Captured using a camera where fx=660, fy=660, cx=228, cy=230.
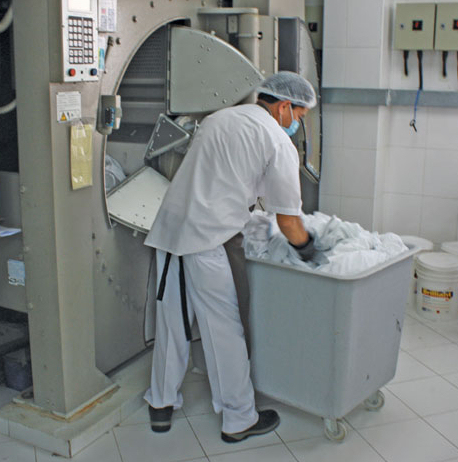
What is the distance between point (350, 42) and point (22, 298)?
2368mm

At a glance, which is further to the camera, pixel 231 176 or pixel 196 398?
pixel 196 398

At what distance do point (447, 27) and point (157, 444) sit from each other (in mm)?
2624

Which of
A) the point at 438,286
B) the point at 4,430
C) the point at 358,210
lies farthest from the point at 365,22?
the point at 4,430

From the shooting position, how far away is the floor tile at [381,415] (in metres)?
2.51

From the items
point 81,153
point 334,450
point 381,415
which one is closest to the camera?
point 81,153

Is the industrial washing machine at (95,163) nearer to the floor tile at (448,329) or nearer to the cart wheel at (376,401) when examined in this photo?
the cart wheel at (376,401)

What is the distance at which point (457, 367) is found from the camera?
2.98 m

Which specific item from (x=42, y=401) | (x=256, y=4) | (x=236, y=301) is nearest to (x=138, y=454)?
(x=42, y=401)

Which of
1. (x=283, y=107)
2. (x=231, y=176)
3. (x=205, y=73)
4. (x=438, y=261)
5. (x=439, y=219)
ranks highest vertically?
(x=205, y=73)

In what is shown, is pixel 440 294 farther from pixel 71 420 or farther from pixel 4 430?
pixel 4 430

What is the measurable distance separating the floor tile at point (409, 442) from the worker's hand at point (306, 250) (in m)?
0.71

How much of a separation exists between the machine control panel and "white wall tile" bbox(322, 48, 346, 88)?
1.92m

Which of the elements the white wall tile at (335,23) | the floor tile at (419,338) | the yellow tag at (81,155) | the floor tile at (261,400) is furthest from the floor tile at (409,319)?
the yellow tag at (81,155)

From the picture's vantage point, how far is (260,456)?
231 centimetres
